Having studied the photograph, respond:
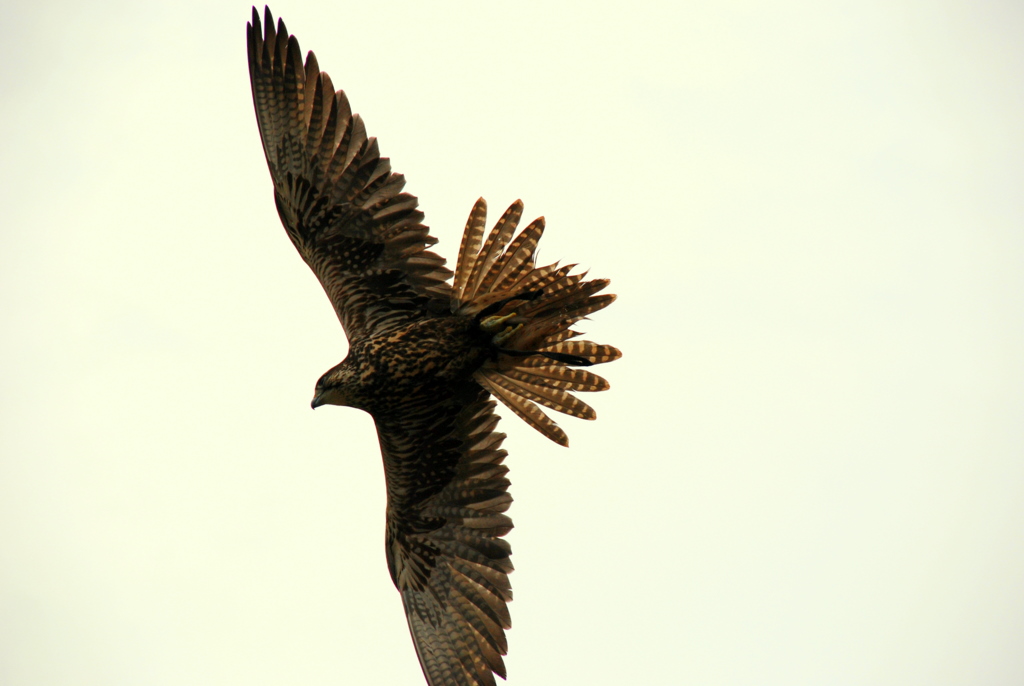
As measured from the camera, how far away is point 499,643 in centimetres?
1076

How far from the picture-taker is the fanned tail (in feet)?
31.7

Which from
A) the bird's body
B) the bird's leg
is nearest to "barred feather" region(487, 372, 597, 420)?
the bird's body

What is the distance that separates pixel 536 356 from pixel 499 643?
2.92 m

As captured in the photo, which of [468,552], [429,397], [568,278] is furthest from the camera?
[468,552]

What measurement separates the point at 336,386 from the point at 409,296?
3.45 ft

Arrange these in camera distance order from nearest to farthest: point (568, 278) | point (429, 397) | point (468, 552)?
1. point (568, 278)
2. point (429, 397)
3. point (468, 552)

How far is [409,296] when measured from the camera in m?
10.1

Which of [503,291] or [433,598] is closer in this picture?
[503,291]

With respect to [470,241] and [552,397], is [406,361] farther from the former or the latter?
[552,397]

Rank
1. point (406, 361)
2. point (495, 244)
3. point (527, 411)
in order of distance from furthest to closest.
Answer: point (527, 411) < point (406, 361) < point (495, 244)

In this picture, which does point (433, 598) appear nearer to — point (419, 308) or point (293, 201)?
point (419, 308)

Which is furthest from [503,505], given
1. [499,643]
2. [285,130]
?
[285,130]

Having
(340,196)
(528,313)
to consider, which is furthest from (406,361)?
(340,196)

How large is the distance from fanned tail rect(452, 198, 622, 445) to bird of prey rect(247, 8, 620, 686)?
0.01m
